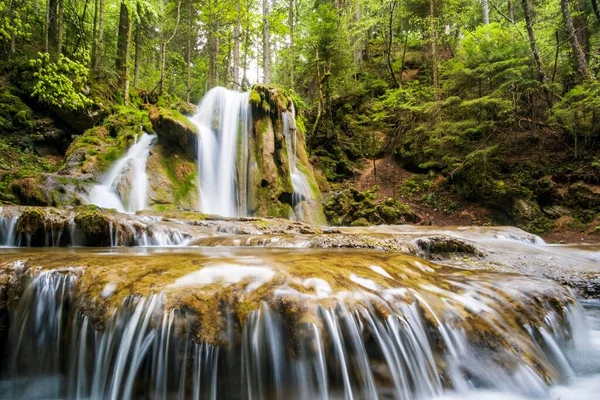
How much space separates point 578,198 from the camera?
10.6 meters

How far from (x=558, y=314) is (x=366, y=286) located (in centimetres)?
193

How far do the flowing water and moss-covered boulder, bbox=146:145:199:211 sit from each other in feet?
23.0

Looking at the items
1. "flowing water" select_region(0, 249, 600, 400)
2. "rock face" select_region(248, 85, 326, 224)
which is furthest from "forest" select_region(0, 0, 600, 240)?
"flowing water" select_region(0, 249, 600, 400)

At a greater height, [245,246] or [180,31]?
[180,31]

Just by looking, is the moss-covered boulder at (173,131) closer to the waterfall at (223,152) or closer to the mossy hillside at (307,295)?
the waterfall at (223,152)

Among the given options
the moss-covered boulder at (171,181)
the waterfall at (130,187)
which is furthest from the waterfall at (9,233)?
the moss-covered boulder at (171,181)

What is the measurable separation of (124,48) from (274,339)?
17630 mm

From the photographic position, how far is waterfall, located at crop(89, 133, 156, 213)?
8.89 m

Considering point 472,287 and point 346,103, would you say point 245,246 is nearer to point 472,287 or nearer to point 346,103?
point 472,287

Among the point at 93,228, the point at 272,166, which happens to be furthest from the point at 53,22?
the point at 93,228

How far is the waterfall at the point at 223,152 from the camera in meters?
11.0

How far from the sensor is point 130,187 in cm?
955

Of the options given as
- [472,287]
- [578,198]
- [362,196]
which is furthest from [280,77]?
[472,287]

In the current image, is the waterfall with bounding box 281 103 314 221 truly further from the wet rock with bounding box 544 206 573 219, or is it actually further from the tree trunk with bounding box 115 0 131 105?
the wet rock with bounding box 544 206 573 219
